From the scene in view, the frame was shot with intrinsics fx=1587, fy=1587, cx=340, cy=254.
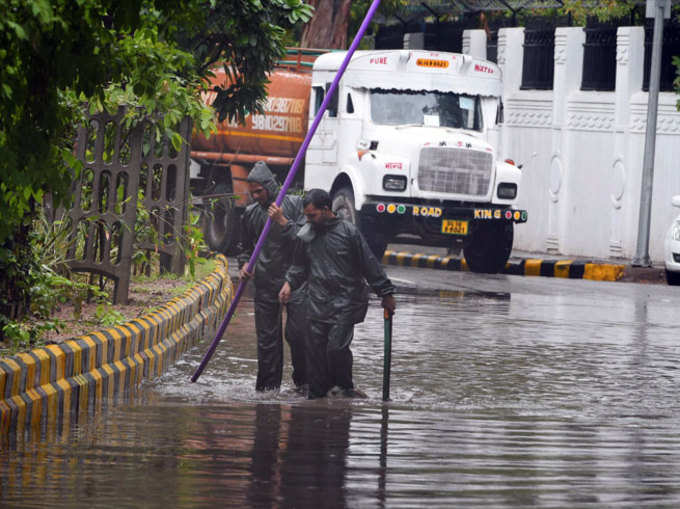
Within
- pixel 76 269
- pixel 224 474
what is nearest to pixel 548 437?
pixel 224 474

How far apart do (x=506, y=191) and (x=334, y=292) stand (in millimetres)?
13493

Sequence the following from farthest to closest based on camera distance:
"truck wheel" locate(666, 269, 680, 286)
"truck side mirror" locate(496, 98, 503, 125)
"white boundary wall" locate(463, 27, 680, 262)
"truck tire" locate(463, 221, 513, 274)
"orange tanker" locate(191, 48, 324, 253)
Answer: "white boundary wall" locate(463, 27, 680, 262), "orange tanker" locate(191, 48, 324, 253), "truck side mirror" locate(496, 98, 503, 125), "truck tire" locate(463, 221, 513, 274), "truck wheel" locate(666, 269, 680, 286)

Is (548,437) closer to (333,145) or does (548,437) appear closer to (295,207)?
(295,207)

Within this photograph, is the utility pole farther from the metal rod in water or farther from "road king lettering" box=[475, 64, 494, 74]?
the metal rod in water

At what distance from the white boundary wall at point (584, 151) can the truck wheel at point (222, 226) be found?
558 centimetres

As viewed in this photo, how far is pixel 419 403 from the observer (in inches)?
423

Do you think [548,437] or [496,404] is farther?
[496,404]

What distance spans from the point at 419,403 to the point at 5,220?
4009mm

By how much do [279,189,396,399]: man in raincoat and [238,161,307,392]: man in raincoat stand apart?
15.4 inches

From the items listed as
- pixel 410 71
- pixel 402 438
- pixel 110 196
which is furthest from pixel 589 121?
pixel 402 438

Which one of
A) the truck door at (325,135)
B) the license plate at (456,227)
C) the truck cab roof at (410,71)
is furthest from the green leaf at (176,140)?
the truck door at (325,135)

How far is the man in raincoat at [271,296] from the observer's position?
11.2 m

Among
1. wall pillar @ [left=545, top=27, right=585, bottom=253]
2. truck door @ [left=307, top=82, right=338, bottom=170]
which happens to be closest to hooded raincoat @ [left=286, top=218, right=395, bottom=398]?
truck door @ [left=307, top=82, right=338, bottom=170]

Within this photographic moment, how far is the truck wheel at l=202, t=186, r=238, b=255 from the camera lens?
2617 cm
